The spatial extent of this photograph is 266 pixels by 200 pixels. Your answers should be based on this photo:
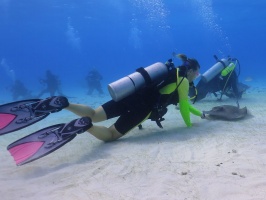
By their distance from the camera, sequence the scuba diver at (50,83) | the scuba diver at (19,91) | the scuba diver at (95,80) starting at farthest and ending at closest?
the scuba diver at (95,80) → the scuba diver at (19,91) → the scuba diver at (50,83)

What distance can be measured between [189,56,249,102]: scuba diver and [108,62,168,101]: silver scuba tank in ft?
15.7

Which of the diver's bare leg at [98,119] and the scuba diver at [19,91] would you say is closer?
the diver's bare leg at [98,119]

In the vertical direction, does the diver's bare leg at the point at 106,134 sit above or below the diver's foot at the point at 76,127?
below

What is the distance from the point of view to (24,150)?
4.86 metres

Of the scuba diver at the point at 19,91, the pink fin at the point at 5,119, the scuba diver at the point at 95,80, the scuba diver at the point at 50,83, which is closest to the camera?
the pink fin at the point at 5,119

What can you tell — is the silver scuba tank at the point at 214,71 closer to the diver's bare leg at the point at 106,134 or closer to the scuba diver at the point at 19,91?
the diver's bare leg at the point at 106,134

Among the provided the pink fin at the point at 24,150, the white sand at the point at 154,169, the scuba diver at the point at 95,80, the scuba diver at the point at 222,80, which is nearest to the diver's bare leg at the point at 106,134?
the white sand at the point at 154,169

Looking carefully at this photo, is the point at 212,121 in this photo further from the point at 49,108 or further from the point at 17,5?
the point at 17,5

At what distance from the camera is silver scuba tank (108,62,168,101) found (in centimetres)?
573

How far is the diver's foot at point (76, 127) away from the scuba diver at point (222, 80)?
650cm

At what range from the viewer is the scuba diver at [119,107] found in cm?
530

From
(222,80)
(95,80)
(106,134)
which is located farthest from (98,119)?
(95,80)

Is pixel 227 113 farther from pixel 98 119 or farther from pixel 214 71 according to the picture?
pixel 214 71

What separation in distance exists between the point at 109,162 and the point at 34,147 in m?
1.53
